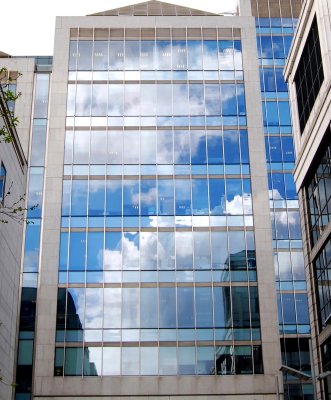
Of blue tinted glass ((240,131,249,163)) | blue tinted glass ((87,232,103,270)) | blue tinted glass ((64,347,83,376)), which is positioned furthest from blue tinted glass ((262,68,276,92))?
blue tinted glass ((64,347,83,376))

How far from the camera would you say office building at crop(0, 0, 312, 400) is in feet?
166

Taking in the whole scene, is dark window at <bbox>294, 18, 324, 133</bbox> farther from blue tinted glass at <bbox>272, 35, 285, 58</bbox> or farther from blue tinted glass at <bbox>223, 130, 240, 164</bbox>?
blue tinted glass at <bbox>272, 35, 285, 58</bbox>

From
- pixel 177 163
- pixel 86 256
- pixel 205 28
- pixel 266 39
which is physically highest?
pixel 266 39

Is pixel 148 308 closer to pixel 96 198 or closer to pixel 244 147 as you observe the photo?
pixel 96 198

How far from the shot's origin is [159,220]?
54969mm

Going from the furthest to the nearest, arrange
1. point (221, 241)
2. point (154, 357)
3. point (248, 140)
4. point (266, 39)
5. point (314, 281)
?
1. point (266, 39)
2. point (248, 140)
3. point (221, 241)
4. point (154, 357)
5. point (314, 281)

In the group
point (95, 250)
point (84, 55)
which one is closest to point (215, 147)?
point (95, 250)

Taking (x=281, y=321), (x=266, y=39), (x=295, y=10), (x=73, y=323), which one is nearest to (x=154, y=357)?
(x=73, y=323)

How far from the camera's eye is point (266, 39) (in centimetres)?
7025

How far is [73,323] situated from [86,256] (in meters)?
5.48

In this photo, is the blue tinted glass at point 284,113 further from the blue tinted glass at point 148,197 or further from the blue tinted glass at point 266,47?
the blue tinted glass at point 148,197

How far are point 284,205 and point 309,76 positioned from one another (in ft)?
77.9

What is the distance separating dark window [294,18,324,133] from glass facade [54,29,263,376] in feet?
44.9

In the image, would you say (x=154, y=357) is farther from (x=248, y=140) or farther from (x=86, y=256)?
(x=248, y=140)
